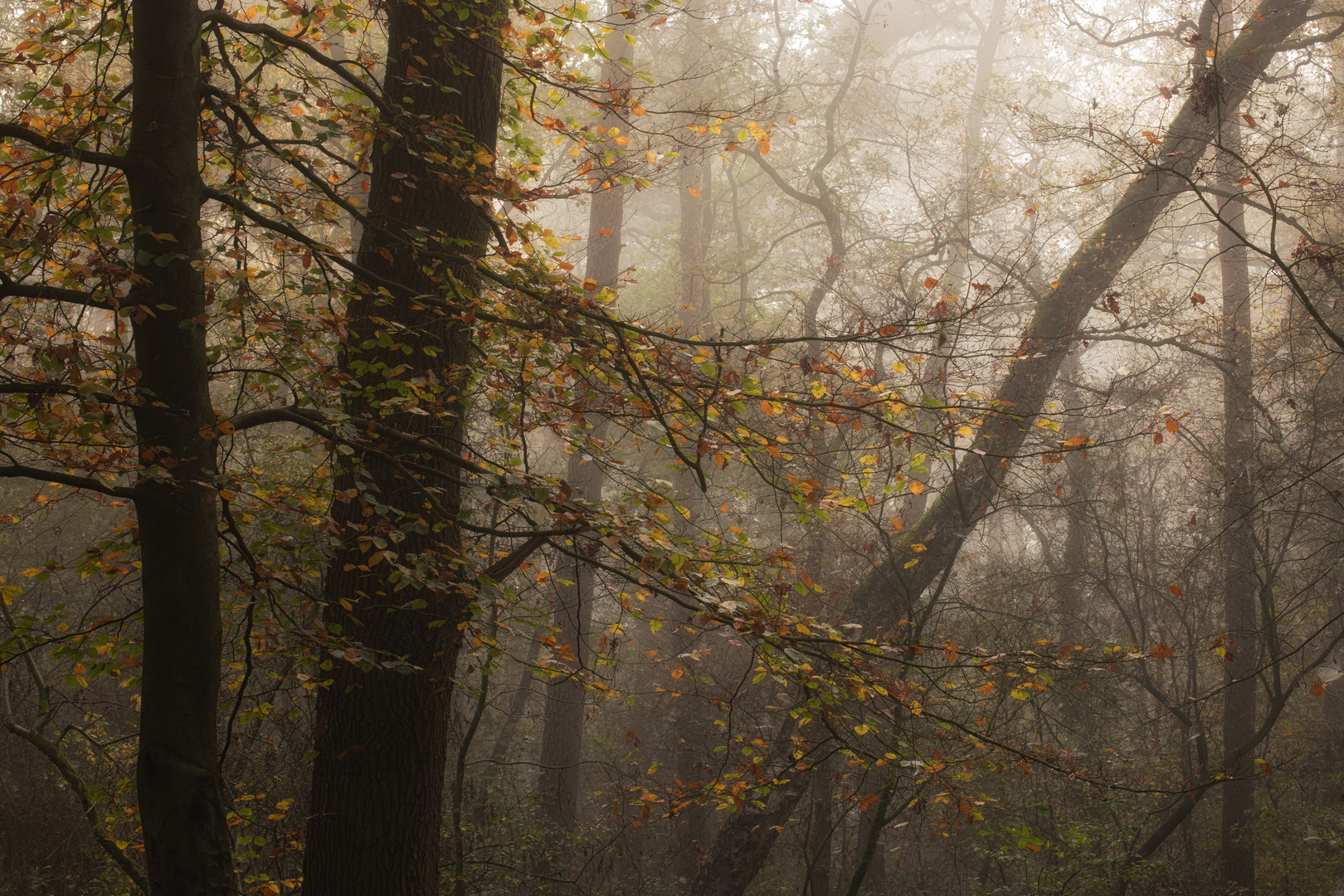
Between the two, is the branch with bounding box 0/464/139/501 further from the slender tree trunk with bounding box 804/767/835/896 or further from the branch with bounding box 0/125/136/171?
the slender tree trunk with bounding box 804/767/835/896

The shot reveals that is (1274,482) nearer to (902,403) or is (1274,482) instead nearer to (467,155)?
(902,403)

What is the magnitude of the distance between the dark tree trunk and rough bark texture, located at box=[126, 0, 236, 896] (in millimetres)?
604

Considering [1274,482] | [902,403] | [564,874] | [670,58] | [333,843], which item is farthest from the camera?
[670,58]

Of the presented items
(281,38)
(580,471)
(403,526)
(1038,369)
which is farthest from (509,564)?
(580,471)

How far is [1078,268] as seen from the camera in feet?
34.1

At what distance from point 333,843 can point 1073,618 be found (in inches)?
417

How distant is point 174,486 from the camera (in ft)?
10.4

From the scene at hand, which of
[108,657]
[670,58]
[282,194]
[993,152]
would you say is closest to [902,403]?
[282,194]

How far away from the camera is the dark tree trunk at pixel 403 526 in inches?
153

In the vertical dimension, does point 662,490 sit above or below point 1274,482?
below

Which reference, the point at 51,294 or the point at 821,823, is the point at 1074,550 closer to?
the point at 821,823

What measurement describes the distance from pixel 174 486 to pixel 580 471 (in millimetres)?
10156

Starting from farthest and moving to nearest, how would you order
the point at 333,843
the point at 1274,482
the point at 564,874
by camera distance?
the point at 564,874
the point at 1274,482
the point at 333,843

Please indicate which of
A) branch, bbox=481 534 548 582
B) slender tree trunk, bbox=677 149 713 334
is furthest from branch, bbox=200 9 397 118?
slender tree trunk, bbox=677 149 713 334
